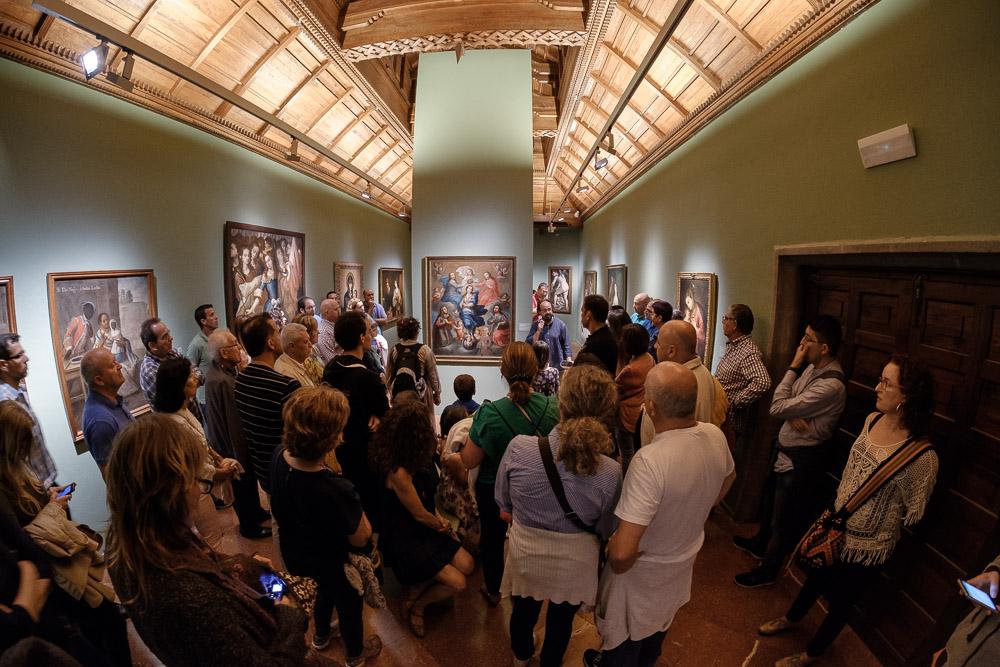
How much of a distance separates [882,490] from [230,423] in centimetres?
470

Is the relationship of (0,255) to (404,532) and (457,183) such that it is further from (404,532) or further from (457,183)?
(457,183)

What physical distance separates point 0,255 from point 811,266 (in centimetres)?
630

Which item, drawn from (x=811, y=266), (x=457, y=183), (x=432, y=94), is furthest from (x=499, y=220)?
(x=811, y=266)

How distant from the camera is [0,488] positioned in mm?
1823

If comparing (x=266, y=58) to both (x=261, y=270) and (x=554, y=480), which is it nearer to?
(x=261, y=270)

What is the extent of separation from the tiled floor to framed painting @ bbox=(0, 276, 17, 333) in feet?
7.93

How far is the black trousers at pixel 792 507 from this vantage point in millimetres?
3215

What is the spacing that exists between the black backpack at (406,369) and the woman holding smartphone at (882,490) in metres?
3.48

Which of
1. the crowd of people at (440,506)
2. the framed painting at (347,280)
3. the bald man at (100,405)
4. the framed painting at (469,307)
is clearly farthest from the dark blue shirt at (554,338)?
the framed painting at (347,280)

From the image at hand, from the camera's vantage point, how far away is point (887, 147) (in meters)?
2.58

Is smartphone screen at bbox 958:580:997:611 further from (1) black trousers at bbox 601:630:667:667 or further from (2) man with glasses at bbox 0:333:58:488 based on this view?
(2) man with glasses at bbox 0:333:58:488

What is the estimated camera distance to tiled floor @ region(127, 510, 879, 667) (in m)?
2.71

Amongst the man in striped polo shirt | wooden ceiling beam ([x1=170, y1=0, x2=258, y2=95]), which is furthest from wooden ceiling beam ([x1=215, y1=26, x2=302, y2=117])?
the man in striped polo shirt

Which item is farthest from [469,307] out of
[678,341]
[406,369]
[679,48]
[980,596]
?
[980,596]
